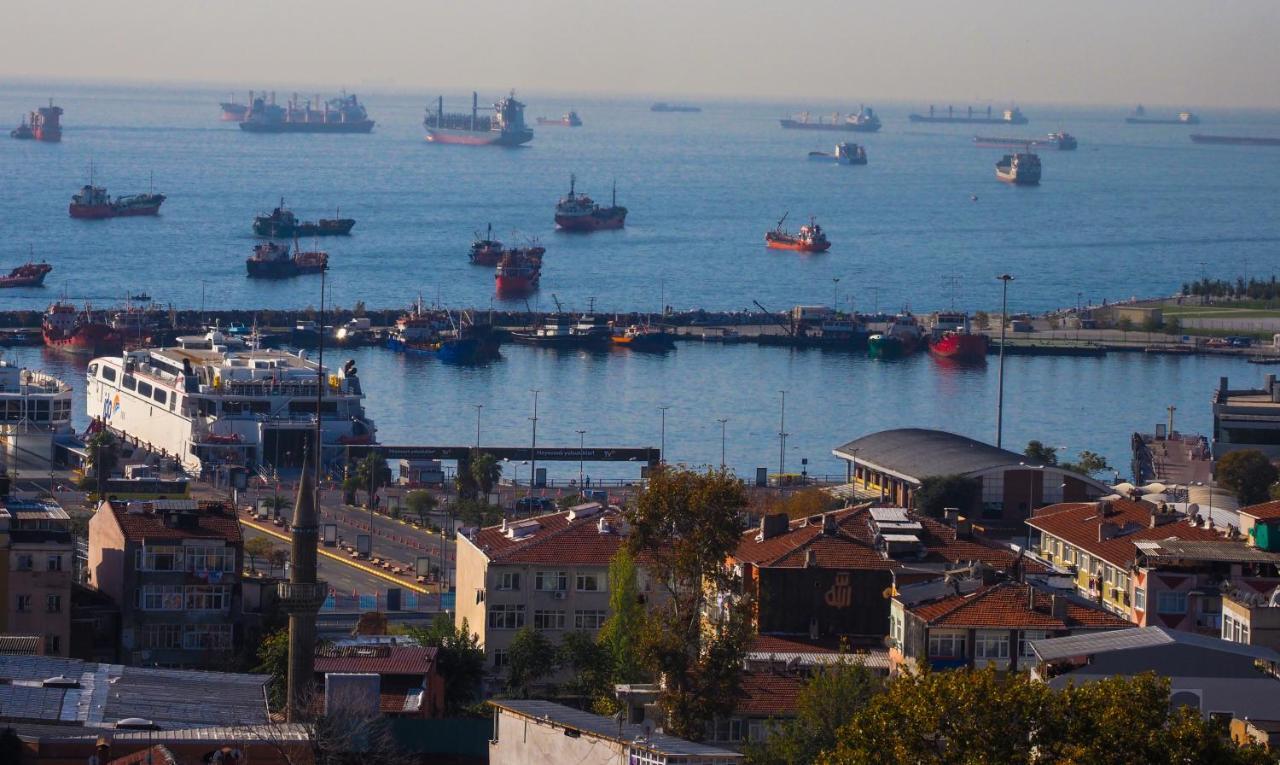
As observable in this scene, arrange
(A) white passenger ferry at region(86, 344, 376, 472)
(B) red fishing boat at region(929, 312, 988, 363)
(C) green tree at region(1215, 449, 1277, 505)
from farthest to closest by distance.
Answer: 1. (B) red fishing boat at region(929, 312, 988, 363)
2. (A) white passenger ferry at region(86, 344, 376, 472)
3. (C) green tree at region(1215, 449, 1277, 505)

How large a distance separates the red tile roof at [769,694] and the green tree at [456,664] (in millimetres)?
1606

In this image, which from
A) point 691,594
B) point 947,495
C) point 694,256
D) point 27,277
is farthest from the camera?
point 694,256

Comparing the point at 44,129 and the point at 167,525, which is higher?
the point at 44,129

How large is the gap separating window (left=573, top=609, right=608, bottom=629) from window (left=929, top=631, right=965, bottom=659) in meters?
3.42

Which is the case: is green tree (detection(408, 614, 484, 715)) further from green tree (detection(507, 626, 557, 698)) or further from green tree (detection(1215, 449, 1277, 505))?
green tree (detection(1215, 449, 1277, 505))

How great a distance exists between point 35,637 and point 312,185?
82.6 m

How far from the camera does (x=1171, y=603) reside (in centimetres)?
1552

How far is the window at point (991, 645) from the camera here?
13.4 m

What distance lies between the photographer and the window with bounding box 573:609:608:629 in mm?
16375

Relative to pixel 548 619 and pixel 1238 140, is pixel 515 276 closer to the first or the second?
pixel 548 619

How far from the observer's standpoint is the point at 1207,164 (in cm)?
13500

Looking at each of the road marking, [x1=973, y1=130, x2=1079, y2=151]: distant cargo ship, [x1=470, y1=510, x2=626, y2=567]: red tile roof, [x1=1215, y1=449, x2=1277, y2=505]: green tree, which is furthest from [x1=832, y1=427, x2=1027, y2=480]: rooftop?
[x1=973, y1=130, x2=1079, y2=151]: distant cargo ship

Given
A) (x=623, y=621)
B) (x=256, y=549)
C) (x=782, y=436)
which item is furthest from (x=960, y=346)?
(x=623, y=621)

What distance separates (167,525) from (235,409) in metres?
14.0
